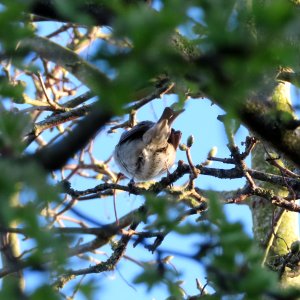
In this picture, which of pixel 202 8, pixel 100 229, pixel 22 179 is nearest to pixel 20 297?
pixel 22 179

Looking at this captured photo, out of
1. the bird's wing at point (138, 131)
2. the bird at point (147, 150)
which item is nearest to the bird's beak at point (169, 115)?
the bird at point (147, 150)

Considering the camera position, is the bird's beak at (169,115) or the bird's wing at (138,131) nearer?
the bird's beak at (169,115)

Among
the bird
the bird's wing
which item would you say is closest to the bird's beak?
the bird

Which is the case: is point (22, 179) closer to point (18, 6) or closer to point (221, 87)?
point (18, 6)

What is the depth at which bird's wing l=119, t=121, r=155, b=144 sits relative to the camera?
5.84 metres

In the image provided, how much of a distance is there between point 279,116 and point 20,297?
1372 mm

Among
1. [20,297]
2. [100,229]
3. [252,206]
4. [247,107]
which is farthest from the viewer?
[252,206]

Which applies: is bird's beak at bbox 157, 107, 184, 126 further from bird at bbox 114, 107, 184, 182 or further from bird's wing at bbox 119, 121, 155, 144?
bird's wing at bbox 119, 121, 155, 144

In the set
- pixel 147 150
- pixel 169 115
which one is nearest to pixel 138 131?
pixel 147 150

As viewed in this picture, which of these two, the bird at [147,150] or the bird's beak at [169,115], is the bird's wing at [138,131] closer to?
the bird at [147,150]

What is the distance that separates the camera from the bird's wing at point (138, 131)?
19.2 ft

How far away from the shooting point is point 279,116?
7.95ft

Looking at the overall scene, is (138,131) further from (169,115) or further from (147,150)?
(169,115)

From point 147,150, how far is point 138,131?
0.20 meters
